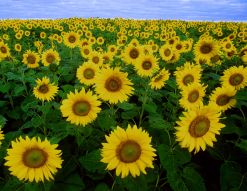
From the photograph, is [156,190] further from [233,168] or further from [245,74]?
[245,74]

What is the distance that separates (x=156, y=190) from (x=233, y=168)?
81cm

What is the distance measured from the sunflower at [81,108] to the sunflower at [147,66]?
68.4 inches

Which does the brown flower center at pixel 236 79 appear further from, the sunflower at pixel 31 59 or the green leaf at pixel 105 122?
the sunflower at pixel 31 59

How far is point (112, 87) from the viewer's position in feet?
13.6

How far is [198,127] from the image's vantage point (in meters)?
3.05

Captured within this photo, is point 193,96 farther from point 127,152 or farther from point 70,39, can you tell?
point 70,39

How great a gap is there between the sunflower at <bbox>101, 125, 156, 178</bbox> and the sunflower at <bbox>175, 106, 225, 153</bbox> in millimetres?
372

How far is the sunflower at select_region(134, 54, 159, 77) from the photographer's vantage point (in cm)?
534

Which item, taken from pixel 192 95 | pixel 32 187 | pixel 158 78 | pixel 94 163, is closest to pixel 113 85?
pixel 192 95

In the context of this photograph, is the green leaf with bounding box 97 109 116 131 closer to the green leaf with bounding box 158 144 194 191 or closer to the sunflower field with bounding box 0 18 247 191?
the sunflower field with bounding box 0 18 247 191

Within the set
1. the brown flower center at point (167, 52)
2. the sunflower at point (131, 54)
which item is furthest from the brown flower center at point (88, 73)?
the brown flower center at point (167, 52)

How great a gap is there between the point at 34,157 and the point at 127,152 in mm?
765

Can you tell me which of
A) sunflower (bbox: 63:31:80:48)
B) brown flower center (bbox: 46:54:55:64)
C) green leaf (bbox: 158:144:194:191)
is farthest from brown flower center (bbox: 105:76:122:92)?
sunflower (bbox: 63:31:80:48)

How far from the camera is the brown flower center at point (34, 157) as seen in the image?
2.93m
